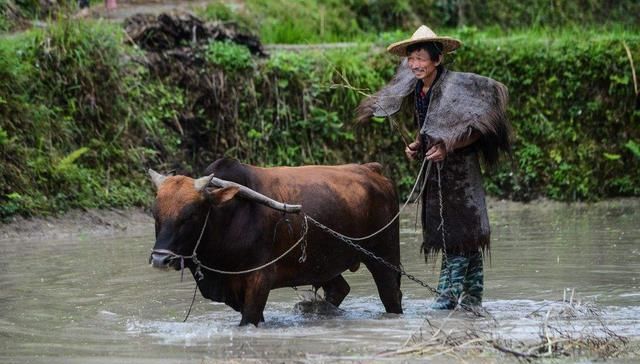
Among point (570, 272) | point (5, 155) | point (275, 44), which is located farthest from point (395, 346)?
point (275, 44)

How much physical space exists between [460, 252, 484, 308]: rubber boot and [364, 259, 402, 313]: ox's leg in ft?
1.73

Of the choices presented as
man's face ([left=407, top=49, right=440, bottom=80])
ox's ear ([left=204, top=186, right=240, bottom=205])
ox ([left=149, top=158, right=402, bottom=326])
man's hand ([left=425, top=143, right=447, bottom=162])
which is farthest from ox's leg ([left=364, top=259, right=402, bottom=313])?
ox's ear ([left=204, top=186, right=240, bottom=205])

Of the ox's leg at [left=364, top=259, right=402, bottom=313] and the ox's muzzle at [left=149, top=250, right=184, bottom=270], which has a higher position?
the ox's muzzle at [left=149, top=250, right=184, bottom=270]

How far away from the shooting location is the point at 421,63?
1006 cm

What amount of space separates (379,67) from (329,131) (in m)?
1.43

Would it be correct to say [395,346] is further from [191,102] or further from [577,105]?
[577,105]

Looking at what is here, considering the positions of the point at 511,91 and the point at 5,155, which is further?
the point at 511,91

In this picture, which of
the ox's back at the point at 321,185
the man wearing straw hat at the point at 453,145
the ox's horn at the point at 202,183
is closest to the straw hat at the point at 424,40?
the man wearing straw hat at the point at 453,145

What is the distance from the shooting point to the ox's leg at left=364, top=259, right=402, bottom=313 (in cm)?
1020

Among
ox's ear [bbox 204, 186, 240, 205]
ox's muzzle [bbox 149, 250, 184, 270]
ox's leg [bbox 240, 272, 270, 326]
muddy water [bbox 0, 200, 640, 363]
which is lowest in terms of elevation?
muddy water [bbox 0, 200, 640, 363]

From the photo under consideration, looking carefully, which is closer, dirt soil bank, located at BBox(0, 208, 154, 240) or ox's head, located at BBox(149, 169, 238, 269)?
ox's head, located at BBox(149, 169, 238, 269)

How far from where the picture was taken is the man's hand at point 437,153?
9791 mm

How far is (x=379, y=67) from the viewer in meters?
19.3

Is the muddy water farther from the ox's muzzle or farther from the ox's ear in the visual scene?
the ox's ear
